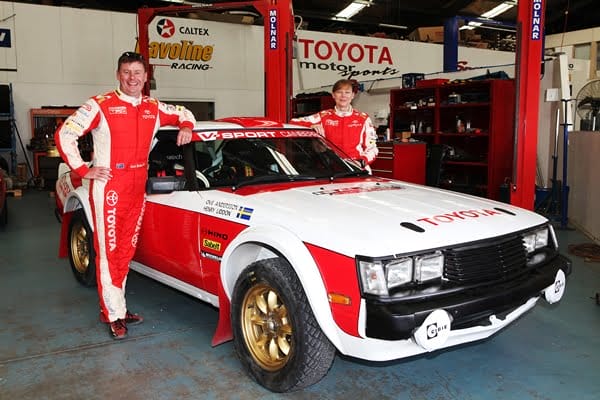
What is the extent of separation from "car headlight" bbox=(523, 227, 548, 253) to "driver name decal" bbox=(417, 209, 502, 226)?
0.62ft

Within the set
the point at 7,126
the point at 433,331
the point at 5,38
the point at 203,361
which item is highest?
the point at 5,38

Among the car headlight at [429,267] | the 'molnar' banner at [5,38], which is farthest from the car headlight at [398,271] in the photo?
the 'molnar' banner at [5,38]

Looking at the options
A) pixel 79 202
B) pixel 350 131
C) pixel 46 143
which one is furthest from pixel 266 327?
pixel 46 143

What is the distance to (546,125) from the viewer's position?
8.34 metres

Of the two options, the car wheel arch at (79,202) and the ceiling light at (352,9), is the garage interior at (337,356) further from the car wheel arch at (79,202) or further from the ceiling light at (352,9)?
the ceiling light at (352,9)

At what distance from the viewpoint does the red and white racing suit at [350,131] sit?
4.74m

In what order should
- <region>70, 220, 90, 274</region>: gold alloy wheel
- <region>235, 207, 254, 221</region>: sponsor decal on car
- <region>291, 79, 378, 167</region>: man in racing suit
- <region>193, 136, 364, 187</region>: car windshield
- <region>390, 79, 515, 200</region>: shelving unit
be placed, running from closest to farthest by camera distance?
<region>235, 207, 254, 221</region>: sponsor decal on car < <region>193, 136, 364, 187</region>: car windshield < <region>70, 220, 90, 274</region>: gold alloy wheel < <region>291, 79, 378, 167</region>: man in racing suit < <region>390, 79, 515, 200</region>: shelving unit

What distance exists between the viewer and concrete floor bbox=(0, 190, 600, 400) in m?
2.65

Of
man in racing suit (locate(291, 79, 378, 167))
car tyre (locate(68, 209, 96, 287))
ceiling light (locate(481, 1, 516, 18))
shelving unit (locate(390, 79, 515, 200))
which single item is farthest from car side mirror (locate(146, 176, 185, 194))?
ceiling light (locate(481, 1, 516, 18))

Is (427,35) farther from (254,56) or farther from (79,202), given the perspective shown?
(79,202)

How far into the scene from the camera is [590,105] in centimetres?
693

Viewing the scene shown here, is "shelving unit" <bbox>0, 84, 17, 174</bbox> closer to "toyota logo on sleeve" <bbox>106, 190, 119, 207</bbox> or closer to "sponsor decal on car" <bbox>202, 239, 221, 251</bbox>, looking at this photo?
"toyota logo on sleeve" <bbox>106, 190, 119, 207</bbox>

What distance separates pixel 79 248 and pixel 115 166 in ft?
4.77

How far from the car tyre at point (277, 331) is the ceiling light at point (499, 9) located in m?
15.2
